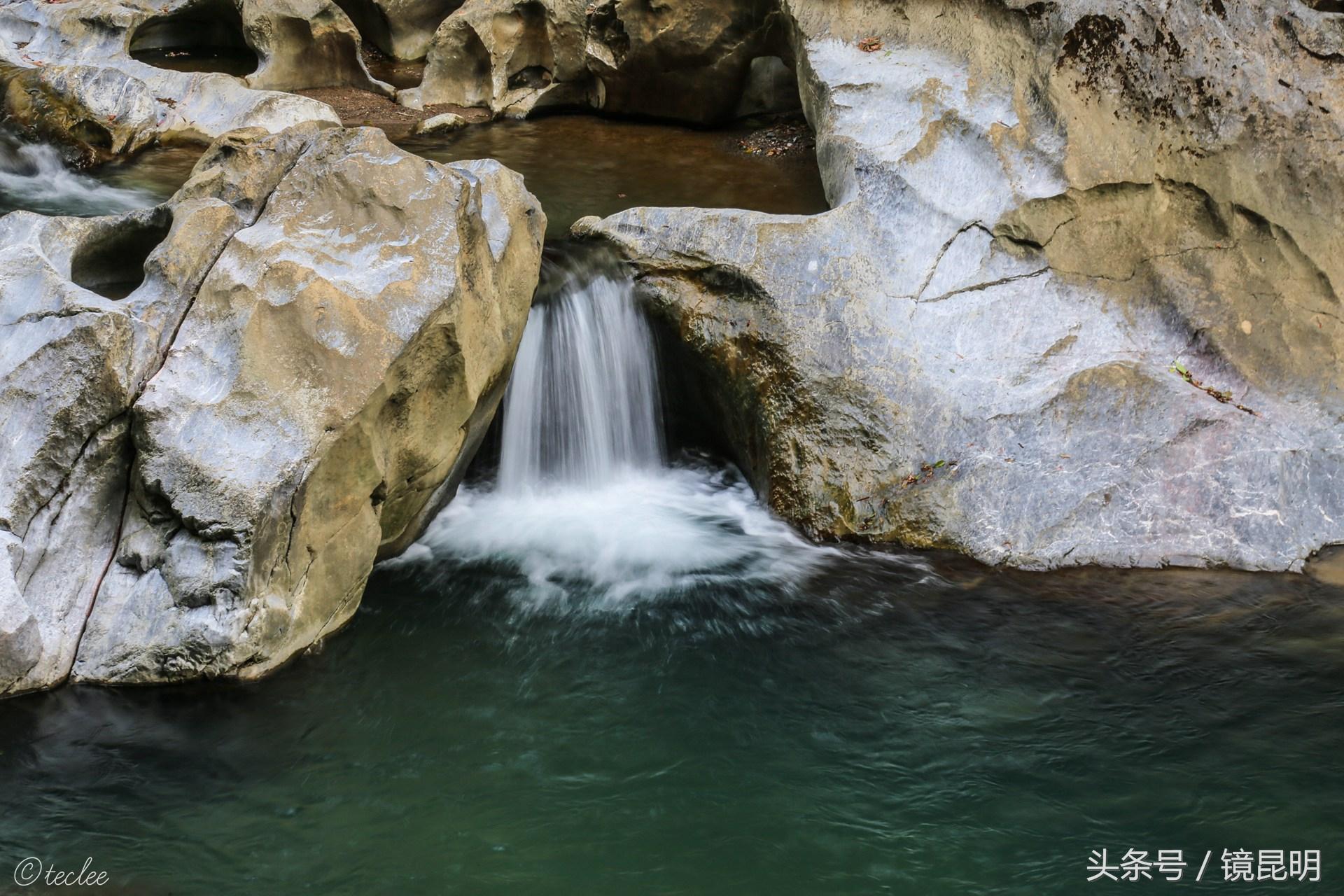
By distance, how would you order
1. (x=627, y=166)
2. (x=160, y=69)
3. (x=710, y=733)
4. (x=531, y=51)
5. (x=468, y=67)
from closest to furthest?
(x=710, y=733) → (x=627, y=166) → (x=160, y=69) → (x=531, y=51) → (x=468, y=67)

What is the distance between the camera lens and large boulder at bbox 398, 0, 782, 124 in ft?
35.1

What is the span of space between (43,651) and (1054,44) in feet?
21.1

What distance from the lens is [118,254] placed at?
591cm

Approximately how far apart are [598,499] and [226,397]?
251cm

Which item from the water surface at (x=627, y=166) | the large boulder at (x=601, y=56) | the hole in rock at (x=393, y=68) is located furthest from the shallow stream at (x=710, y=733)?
the hole in rock at (x=393, y=68)

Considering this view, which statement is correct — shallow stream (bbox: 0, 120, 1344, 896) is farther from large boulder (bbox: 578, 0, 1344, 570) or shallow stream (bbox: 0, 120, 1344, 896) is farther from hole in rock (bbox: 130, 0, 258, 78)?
hole in rock (bbox: 130, 0, 258, 78)

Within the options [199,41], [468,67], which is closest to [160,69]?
[468,67]

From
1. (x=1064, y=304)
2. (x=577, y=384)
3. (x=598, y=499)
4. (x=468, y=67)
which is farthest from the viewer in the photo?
(x=468, y=67)

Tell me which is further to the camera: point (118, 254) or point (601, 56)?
point (601, 56)

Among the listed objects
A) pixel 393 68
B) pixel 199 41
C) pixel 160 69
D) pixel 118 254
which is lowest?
pixel 118 254

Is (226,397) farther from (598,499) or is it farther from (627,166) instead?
(627,166)

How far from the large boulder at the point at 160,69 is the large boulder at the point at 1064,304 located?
503 cm

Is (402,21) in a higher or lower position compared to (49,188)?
higher

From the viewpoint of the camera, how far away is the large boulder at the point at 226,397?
A: 5.04 meters
